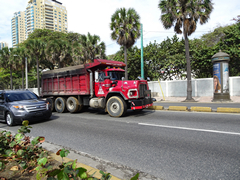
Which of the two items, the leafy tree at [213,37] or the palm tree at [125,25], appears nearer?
the palm tree at [125,25]

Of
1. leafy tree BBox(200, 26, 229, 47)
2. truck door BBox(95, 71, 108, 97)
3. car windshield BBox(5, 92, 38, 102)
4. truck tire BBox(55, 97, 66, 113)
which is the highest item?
leafy tree BBox(200, 26, 229, 47)

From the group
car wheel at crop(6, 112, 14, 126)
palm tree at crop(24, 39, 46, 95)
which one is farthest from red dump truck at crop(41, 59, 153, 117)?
palm tree at crop(24, 39, 46, 95)

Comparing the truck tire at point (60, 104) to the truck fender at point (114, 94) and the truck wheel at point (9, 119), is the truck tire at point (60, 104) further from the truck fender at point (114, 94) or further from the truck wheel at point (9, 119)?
the truck wheel at point (9, 119)

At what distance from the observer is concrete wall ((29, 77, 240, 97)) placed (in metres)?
19.1

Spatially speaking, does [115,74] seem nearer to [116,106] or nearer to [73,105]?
[116,106]

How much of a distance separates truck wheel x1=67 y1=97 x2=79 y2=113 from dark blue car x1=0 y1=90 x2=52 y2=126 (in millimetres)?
2331

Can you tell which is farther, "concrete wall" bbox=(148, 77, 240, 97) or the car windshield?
"concrete wall" bbox=(148, 77, 240, 97)

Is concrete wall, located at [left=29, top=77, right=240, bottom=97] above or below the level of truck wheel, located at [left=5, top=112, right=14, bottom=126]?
above

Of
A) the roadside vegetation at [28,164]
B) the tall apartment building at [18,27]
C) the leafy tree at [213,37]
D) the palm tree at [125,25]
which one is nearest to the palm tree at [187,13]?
the palm tree at [125,25]

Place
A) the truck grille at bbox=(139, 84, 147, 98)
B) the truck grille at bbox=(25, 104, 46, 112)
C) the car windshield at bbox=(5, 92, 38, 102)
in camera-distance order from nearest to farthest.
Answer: the truck grille at bbox=(25, 104, 46, 112), the car windshield at bbox=(5, 92, 38, 102), the truck grille at bbox=(139, 84, 147, 98)

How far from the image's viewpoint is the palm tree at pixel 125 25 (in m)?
20.5

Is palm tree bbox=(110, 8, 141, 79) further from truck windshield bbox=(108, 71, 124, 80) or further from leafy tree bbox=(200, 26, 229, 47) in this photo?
leafy tree bbox=(200, 26, 229, 47)

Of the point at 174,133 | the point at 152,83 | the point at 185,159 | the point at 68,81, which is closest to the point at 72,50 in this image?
the point at 152,83

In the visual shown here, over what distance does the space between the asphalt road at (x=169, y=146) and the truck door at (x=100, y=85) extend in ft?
11.0
